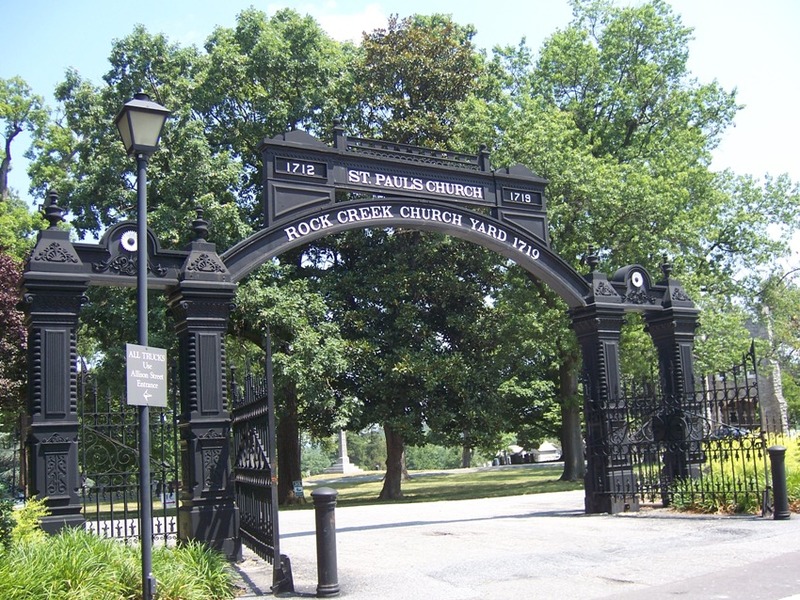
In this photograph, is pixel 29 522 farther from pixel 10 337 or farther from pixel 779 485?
pixel 10 337

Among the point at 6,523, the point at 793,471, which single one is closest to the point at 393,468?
the point at 793,471

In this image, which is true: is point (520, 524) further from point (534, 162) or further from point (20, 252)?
point (20, 252)

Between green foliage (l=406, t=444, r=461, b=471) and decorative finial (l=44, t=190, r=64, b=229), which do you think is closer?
decorative finial (l=44, t=190, r=64, b=229)

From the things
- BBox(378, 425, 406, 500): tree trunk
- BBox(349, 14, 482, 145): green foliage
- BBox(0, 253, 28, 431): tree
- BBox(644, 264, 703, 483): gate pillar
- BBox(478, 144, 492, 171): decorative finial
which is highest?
BBox(349, 14, 482, 145): green foliage

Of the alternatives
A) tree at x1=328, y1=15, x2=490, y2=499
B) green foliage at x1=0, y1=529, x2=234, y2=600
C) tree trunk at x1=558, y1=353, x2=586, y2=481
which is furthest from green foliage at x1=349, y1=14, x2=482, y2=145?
green foliage at x1=0, y1=529, x2=234, y2=600

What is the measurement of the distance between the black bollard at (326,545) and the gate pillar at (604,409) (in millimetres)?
7161

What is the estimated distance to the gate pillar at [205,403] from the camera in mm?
10438

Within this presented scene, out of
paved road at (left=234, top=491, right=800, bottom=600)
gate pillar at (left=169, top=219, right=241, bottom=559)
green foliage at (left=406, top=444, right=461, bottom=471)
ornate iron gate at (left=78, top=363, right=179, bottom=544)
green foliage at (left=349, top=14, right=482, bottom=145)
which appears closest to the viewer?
paved road at (left=234, top=491, right=800, bottom=600)

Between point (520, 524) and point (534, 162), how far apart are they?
44.3 ft

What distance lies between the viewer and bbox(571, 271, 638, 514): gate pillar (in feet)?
47.0

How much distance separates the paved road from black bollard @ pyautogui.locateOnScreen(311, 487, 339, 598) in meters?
0.21

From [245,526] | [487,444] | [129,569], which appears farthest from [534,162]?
[129,569]

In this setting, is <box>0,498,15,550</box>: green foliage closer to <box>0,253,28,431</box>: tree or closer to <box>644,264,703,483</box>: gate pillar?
<box>644,264,703,483</box>: gate pillar

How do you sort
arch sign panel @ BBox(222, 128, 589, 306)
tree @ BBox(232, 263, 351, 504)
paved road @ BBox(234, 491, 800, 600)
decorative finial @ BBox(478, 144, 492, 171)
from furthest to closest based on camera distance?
tree @ BBox(232, 263, 351, 504) → decorative finial @ BBox(478, 144, 492, 171) → arch sign panel @ BBox(222, 128, 589, 306) → paved road @ BBox(234, 491, 800, 600)
